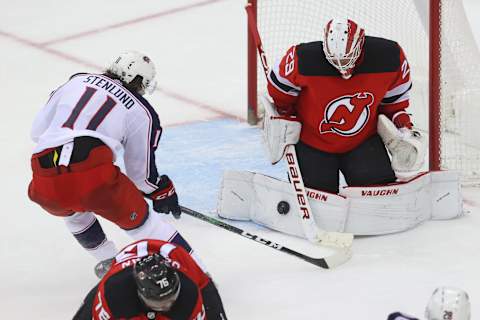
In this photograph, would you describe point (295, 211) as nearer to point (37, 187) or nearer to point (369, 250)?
point (369, 250)

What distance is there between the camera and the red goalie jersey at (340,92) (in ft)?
12.8

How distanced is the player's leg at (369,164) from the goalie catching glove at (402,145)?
3cm

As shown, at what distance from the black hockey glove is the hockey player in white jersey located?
2 cm

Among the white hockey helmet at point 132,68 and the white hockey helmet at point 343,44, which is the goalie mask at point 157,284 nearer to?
the white hockey helmet at point 132,68

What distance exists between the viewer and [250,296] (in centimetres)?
354

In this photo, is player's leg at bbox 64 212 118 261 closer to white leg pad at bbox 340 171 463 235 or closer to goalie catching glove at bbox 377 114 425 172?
white leg pad at bbox 340 171 463 235

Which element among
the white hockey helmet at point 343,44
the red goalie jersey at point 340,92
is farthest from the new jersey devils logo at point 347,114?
the white hockey helmet at point 343,44

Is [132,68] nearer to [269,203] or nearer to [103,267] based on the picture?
[103,267]

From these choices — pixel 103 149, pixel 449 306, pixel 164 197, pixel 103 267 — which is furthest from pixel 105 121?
pixel 449 306

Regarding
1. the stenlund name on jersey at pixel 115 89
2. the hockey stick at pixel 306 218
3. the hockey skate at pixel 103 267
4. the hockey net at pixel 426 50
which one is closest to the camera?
the stenlund name on jersey at pixel 115 89

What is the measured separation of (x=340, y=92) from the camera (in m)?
3.91

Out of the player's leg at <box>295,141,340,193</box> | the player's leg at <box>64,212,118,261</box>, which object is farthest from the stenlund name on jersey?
the player's leg at <box>295,141,340,193</box>

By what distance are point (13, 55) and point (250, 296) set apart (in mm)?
3197

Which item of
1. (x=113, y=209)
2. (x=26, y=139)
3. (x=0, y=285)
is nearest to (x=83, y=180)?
(x=113, y=209)
